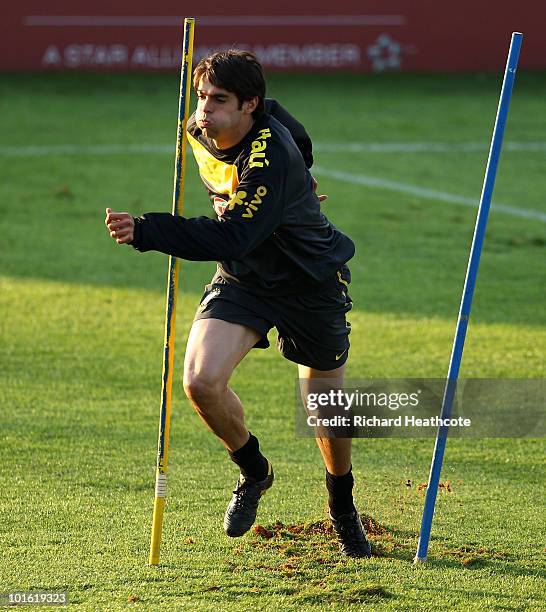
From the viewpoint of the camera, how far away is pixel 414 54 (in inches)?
855

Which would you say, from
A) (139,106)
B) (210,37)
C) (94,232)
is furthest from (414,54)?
(94,232)

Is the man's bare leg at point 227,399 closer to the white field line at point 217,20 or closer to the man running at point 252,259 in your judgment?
the man running at point 252,259

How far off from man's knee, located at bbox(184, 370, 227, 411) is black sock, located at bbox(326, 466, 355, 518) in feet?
2.42

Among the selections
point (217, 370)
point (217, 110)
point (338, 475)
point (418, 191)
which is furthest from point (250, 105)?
point (418, 191)

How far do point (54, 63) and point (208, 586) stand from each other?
17.4 m

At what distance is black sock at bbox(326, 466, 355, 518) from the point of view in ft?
17.5

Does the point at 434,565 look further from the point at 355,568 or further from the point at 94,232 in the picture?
the point at 94,232

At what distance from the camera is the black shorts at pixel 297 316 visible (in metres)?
5.14

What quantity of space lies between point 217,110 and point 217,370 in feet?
3.27

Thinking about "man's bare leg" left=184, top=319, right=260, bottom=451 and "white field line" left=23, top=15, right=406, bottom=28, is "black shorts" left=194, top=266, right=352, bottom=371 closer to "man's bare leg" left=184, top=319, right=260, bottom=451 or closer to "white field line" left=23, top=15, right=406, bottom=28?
"man's bare leg" left=184, top=319, right=260, bottom=451

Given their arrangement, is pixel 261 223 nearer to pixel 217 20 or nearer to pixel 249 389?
pixel 249 389

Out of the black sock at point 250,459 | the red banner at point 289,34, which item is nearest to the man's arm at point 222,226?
the black sock at point 250,459

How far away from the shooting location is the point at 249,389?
25.2 feet

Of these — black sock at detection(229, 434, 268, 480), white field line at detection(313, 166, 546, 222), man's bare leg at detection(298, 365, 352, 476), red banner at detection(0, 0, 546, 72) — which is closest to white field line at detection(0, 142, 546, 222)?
white field line at detection(313, 166, 546, 222)
